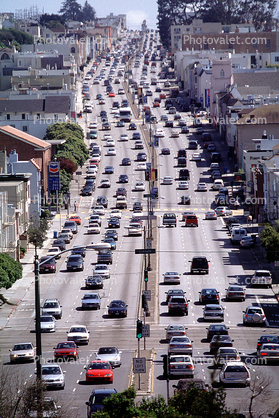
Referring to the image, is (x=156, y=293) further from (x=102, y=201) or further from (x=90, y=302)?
(x=102, y=201)

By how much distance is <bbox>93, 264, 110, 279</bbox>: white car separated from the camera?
69062 millimetres

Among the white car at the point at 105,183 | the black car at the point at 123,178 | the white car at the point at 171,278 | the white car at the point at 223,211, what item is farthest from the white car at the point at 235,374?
the black car at the point at 123,178

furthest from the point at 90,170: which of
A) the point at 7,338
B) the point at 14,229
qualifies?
the point at 7,338

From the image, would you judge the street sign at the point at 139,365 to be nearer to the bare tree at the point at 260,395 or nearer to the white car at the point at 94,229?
the bare tree at the point at 260,395

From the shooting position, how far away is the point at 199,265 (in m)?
69.6

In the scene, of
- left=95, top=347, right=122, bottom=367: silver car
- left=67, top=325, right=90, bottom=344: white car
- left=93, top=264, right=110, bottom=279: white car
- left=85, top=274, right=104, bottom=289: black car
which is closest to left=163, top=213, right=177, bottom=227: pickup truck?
left=93, top=264, right=110, bottom=279: white car

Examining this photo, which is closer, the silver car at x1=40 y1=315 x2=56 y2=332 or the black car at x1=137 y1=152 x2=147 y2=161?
the silver car at x1=40 y1=315 x2=56 y2=332

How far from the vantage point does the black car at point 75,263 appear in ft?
237

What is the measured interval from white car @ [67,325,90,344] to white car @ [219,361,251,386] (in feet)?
41.8

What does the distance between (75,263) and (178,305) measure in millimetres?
17546

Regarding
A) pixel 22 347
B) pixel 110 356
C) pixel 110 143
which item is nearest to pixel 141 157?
pixel 110 143

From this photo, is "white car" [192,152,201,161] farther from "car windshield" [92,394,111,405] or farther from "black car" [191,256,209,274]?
"car windshield" [92,394,111,405]

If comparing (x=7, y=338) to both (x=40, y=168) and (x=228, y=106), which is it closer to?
(x=40, y=168)

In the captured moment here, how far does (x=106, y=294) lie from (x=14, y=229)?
15214 millimetres
